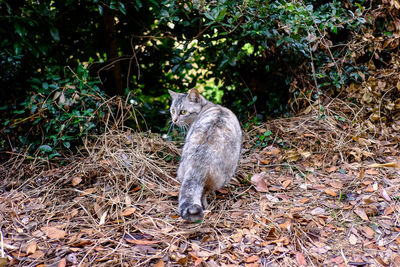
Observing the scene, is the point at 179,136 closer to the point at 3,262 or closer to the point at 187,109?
the point at 187,109

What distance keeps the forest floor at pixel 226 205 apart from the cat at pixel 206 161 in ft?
0.59

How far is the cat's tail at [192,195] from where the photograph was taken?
2.63 meters

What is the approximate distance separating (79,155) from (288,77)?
2.67 metres

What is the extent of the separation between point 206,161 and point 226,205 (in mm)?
442

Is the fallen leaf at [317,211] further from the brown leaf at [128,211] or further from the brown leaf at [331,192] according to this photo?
the brown leaf at [128,211]

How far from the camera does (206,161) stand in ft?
9.93

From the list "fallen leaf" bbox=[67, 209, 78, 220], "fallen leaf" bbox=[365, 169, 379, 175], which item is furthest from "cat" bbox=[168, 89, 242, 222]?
"fallen leaf" bbox=[365, 169, 379, 175]

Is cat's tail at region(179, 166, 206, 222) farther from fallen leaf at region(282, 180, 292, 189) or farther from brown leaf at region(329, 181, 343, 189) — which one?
brown leaf at region(329, 181, 343, 189)

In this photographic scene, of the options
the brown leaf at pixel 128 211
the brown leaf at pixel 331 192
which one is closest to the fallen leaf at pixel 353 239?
the brown leaf at pixel 331 192

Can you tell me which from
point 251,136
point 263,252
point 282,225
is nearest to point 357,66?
point 251,136

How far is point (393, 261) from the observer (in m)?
2.43

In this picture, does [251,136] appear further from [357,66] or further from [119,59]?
[119,59]

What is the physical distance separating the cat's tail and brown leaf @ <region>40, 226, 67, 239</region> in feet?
2.95

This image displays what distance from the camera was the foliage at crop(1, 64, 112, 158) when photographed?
143 inches
